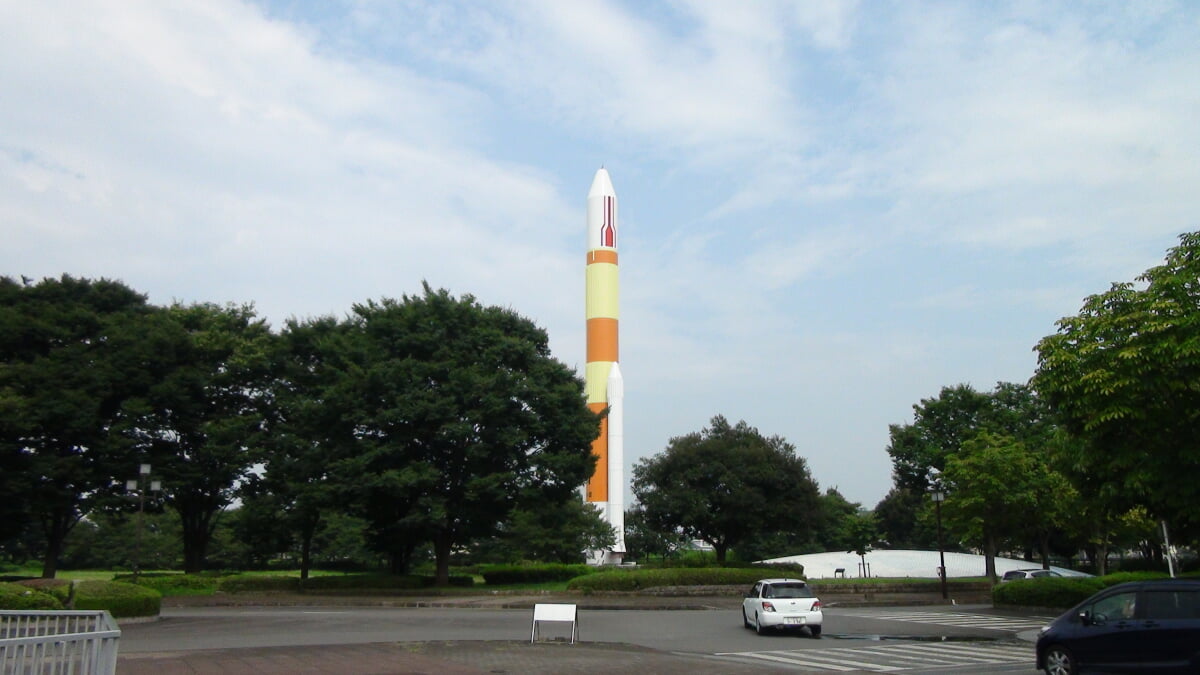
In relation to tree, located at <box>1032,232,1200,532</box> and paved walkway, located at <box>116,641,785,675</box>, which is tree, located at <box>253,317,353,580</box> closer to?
paved walkway, located at <box>116,641,785,675</box>

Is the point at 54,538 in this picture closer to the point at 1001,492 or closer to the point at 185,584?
the point at 185,584

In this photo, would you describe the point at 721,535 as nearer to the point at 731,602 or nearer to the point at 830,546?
the point at 731,602

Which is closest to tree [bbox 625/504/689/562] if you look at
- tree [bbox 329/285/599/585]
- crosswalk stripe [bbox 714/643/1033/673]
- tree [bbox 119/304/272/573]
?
tree [bbox 329/285/599/585]

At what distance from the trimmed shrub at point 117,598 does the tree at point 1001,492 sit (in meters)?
30.2

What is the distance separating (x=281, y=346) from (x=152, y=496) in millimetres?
8997

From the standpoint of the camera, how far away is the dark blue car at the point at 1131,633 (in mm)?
11617

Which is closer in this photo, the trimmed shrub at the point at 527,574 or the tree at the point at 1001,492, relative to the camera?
the tree at the point at 1001,492

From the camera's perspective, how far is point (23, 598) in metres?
19.8

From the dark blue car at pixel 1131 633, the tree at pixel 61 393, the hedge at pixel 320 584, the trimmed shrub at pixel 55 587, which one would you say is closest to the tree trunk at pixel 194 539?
the tree at pixel 61 393

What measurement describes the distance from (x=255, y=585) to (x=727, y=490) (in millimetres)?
23830

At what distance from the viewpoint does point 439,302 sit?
40188 mm

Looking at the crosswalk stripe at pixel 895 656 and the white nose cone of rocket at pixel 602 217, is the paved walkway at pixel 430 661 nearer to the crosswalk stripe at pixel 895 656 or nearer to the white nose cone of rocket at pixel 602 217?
the crosswalk stripe at pixel 895 656

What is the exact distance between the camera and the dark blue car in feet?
38.1

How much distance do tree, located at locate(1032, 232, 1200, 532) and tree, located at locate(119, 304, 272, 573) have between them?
3530 cm
